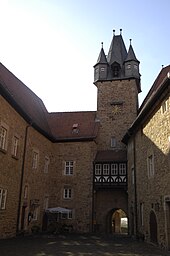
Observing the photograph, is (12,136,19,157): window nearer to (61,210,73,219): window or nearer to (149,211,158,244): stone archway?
(61,210,73,219): window

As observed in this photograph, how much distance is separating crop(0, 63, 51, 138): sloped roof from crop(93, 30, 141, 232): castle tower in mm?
5313

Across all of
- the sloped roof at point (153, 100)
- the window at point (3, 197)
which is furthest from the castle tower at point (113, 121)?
the window at point (3, 197)

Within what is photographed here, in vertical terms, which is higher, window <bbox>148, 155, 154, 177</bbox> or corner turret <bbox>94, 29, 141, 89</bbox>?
corner turret <bbox>94, 29, 141, 89</bbox>

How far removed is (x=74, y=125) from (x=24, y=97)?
5.29m

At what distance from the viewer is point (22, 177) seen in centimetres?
1698

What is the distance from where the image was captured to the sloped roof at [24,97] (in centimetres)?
1867

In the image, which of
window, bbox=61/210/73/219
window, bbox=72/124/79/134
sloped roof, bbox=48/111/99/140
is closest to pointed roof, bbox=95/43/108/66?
sloped roof, bbox=48/111/99/140

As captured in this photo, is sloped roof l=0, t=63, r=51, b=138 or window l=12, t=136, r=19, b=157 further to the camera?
sloped roof l=0, t=63, r=51, b=138

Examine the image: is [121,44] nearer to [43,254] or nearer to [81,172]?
[81,172]

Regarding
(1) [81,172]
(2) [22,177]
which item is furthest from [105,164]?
(2) [22,177]

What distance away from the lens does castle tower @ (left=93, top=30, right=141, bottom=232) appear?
22.4 metres

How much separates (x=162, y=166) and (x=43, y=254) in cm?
620

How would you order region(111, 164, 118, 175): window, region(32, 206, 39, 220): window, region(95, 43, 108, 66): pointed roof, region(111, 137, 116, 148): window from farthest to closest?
region(95, 43, 108, 66): pointed roof, region(111, 137, 116, 148): window, region(111, 164, 118, 175): window, region(32, 206, 39, 220): window

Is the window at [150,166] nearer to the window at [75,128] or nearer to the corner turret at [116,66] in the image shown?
the window at [75,128]
